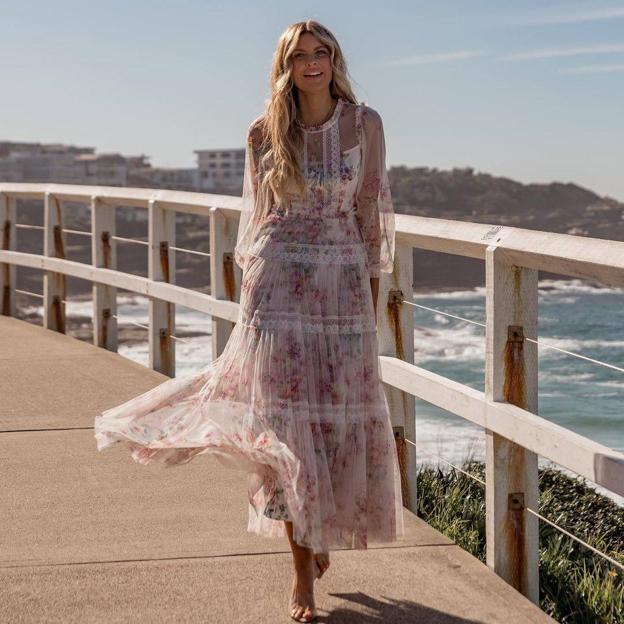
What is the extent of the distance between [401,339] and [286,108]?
1454 millimetres

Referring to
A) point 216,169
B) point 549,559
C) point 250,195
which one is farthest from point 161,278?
point 216,169

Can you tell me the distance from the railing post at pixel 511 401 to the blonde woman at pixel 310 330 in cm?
37

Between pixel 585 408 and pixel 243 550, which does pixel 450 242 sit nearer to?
pixel 243 550

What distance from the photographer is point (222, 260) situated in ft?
24.0

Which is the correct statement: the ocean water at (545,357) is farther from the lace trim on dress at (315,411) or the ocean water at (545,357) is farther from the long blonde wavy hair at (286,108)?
the long blonde wavy hair at (286,108)

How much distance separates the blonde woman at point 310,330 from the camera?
3990 mm

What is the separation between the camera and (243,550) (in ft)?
15.3

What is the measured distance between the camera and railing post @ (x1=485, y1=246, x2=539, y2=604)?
4250mm

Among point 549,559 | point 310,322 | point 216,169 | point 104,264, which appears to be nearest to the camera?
point 310,322

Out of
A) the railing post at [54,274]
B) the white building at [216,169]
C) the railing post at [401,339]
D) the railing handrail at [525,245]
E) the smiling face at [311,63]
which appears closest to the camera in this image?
the railing handrail at [525,245]

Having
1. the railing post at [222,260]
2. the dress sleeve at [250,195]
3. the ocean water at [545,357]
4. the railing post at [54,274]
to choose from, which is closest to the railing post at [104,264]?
the ocean water at [545,357]

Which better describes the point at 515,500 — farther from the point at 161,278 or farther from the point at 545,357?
the point at 545,357

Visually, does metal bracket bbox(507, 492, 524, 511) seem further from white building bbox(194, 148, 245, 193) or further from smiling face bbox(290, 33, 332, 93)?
white building bbox(194, 148, 245, 193)

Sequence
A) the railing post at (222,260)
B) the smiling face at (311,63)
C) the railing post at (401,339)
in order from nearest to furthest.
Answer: the smiling face at (311,63) < the railing post at (401,339) < the railing post at (222,260)
